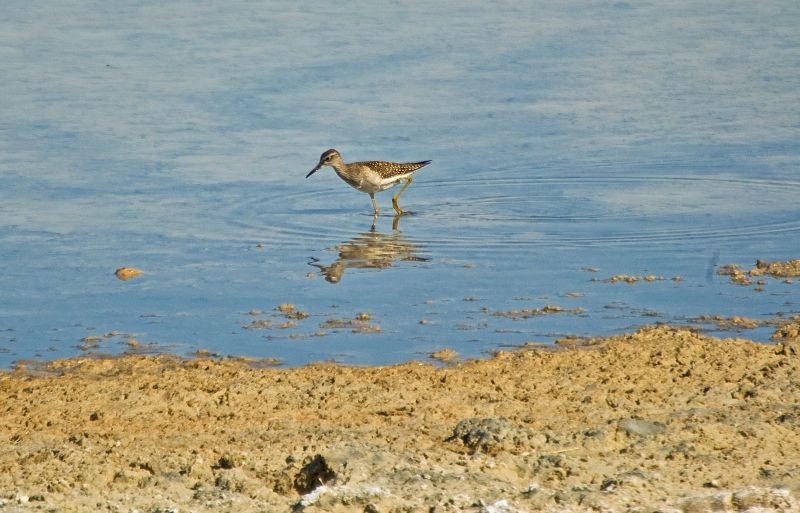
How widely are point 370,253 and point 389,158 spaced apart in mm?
3521

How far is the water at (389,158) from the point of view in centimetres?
997

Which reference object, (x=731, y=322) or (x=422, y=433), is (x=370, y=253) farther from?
(x=422, y=433)

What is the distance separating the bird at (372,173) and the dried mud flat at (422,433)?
Result: 508cm

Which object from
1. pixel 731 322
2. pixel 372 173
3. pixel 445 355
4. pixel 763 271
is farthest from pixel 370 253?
pixel 731 322

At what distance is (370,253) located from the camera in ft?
38.7

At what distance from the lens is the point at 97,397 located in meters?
7.93

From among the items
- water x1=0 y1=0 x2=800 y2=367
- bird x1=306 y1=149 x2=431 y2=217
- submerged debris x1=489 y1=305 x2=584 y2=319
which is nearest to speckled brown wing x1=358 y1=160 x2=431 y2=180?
bird x1=306 y1=149 x2=431 y2=217

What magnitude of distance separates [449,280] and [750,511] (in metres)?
4.96

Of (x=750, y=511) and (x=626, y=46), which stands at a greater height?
(x=626, y=46)

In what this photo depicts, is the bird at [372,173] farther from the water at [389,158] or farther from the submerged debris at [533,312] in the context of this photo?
the submerged debris at [533,312]

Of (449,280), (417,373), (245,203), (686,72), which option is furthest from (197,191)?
(686,72)

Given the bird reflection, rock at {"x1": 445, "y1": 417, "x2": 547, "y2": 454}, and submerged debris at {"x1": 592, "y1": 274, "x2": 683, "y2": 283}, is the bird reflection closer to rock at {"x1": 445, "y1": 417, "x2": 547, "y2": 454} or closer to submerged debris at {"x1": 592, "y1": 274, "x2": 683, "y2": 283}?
submerged debris at {"x1": 592, "y1": 274, "x2": 683, "y2": 283}

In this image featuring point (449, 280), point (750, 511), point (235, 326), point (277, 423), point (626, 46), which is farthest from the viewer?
point (626, 46)

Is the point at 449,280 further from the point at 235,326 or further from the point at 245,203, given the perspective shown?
the point at 245,203
